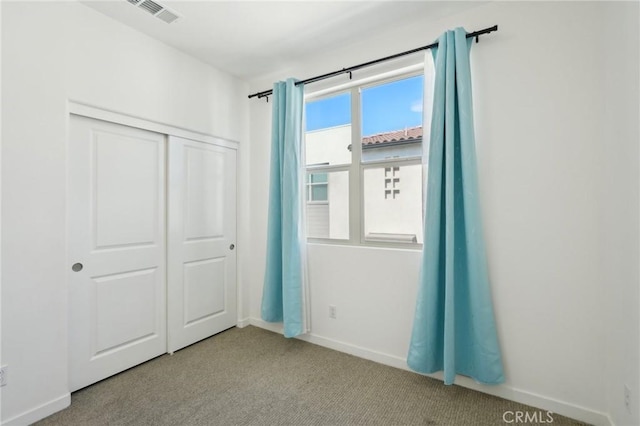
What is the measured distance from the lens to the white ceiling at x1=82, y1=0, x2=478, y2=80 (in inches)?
82.6

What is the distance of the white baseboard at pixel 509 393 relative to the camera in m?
1.73

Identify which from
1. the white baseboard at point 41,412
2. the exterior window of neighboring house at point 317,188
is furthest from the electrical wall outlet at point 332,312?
the white baseboard at point 41,412

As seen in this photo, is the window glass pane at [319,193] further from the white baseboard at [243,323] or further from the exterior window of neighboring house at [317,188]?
the white baseboard at [243,323]

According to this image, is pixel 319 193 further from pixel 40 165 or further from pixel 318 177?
pixel 40 165

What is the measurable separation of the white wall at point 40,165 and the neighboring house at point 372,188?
5.61ft

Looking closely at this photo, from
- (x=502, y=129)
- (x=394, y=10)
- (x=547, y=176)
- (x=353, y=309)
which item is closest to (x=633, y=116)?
(x=547, y=176)

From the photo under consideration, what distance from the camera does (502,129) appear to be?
200 cm

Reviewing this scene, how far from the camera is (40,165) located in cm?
183

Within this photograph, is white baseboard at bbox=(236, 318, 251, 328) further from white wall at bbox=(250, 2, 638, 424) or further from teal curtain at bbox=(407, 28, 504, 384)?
white wall at bbox=(250, 2, 638, 424)

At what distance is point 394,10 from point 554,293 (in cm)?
219

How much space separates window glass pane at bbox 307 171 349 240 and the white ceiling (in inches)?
46.1

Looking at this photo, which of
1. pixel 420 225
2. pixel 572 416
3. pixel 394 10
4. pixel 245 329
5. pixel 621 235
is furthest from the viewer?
pixel 245 329

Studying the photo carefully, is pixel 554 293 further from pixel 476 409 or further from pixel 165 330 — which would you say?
pixel 165 330

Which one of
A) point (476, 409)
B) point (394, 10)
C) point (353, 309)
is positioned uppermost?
point (394, 10)
